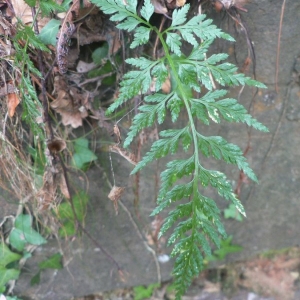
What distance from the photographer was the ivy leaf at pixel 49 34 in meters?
1.23

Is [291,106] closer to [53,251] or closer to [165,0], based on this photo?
[165,0]

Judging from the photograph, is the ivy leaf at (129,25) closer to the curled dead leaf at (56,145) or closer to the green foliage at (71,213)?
the curled dead leaf at (56,145)

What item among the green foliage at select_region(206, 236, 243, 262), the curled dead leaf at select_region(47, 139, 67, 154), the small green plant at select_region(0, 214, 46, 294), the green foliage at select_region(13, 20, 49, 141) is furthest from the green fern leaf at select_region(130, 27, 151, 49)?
the green foliage at select_region(206, 236, 243, 262)

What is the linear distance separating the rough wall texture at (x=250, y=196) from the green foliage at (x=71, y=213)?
0.04m

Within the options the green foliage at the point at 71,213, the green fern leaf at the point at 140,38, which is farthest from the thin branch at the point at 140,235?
the green fern leaf at the point at 140,38

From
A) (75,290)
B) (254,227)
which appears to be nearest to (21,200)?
(75,290)

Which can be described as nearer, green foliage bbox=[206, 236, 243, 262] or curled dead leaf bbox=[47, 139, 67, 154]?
curled dead leaf bbox=[47, 139, 67, 154]

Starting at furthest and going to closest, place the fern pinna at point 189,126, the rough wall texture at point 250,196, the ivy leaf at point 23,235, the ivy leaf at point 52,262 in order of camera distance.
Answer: the ivy leaf at point 52,262
the ivy leaf at point 23,235
the rough wall texture at point 250,196
the fern pinna at point 189,126

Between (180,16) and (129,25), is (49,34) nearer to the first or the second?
(129,25)

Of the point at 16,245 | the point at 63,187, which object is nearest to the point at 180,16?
the point at 63,187

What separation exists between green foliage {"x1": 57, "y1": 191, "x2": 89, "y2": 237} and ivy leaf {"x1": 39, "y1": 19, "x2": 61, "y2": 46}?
0.65m

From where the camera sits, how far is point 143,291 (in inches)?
75.7

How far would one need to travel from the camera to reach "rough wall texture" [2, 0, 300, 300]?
4.78 ft

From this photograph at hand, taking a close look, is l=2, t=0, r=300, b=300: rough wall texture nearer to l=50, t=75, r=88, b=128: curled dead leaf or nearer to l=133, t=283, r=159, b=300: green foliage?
l=133, t=283, r=159, b=300: green foliage
